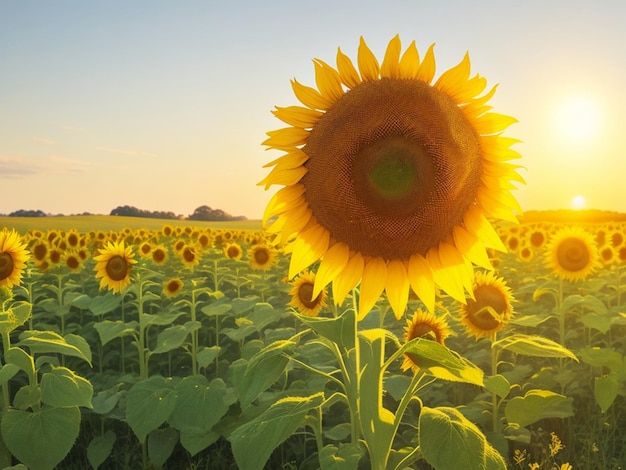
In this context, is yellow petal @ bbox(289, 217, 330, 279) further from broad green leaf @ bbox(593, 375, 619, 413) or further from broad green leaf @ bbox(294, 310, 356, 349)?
broad green leaf @ bbox(593, 375, 619, 413)

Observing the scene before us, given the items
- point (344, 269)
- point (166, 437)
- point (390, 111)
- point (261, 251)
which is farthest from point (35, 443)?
point (261, 251)

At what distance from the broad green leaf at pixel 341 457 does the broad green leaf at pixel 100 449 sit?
8.16 ft

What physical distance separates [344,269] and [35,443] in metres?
2.31

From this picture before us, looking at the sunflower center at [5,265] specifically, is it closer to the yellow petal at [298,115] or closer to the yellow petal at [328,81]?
the yellow petal at [298,115]

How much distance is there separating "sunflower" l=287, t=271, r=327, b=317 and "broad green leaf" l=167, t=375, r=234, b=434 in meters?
1.25

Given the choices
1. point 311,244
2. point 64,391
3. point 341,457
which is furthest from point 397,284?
point 64,391

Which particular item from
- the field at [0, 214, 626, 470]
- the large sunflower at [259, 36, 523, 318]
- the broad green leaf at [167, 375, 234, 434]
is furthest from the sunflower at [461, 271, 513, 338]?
the large sunflower at [259, 36, 523, 318]

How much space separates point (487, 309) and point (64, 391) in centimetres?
282

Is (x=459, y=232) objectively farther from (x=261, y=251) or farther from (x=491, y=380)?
(x=261, y=251)

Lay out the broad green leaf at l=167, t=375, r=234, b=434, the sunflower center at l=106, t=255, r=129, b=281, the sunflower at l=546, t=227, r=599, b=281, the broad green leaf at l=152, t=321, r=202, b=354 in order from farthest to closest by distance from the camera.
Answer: the sunflower at l=546, t=227, r=599, b=281 → the sunflower center at l=106, t=255, r=129, b=281 → the broad green leaf at l=152, t=321, r=202, b=354 → the broad green leaf at l=167, t=375, r=234, b=434

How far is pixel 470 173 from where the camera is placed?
2.45 metres

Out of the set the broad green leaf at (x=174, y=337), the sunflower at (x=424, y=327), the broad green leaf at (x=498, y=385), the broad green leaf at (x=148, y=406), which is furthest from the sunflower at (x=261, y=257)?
the broad green leaf at (x=498, y=385)

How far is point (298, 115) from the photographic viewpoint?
8.18 ft

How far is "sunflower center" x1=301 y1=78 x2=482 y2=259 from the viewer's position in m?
2.34
